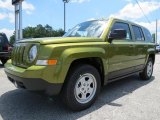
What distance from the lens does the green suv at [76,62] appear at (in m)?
3.72

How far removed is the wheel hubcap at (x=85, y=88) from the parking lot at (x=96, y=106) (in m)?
0.22

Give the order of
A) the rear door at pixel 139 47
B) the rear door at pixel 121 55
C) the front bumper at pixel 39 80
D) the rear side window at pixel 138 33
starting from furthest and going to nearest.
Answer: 1. the rear side window at pixel 138 33
2. the rear door at pixel 139 47
3. the rear door at pixel 121 55
4. the front bumper at pixel 39 80

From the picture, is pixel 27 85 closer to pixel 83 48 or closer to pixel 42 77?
pixel 42 77

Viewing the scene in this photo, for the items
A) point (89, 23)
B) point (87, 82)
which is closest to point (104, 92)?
point (87, 82)

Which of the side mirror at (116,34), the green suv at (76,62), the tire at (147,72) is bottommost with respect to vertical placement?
the tire at (147,72)

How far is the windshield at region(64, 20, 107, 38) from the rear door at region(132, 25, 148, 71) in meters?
1.45

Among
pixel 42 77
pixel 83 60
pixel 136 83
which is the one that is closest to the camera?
pixel 42 77

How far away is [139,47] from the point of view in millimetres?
6344

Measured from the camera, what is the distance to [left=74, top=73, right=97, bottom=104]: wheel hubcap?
4203 millimetres

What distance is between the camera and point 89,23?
547cm

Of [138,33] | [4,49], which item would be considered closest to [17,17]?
[4,49]

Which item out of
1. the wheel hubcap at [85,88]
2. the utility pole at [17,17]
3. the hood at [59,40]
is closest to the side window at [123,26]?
the hood at [59,40]

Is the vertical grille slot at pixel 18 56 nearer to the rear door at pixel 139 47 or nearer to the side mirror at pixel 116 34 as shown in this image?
the side mirror at pixel 116 34

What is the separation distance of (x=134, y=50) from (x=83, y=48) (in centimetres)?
223
